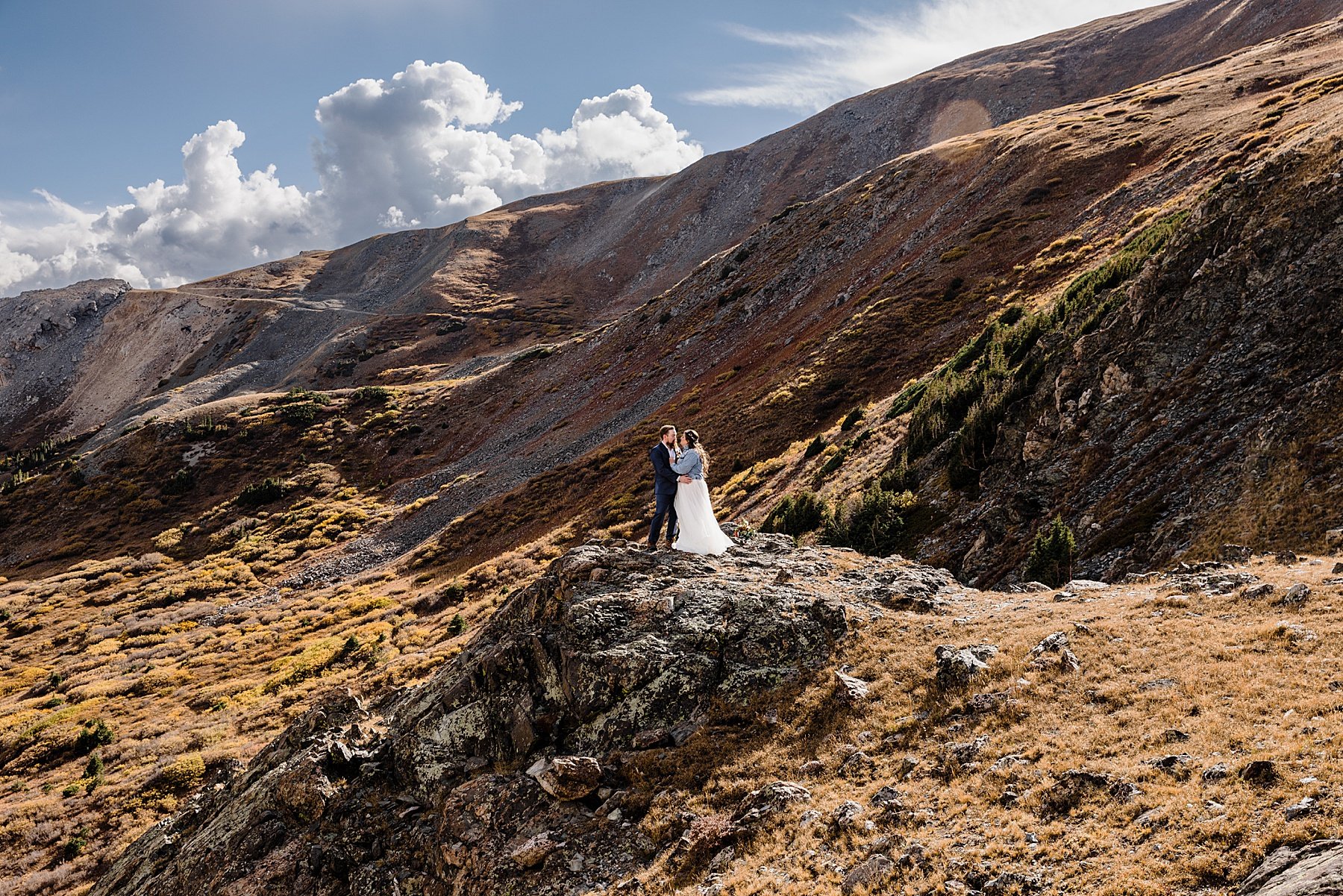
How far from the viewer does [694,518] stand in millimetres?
14719

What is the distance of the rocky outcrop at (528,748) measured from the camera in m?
9.58

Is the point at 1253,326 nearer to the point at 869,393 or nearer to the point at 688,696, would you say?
the point at 688,696

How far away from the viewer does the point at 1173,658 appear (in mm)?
8727

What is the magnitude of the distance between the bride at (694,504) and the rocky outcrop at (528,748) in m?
0.73

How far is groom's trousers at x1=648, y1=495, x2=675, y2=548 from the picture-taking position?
14894 mm

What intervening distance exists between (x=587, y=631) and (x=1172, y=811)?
867 centimetres

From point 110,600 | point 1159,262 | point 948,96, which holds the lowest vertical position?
point 110,600

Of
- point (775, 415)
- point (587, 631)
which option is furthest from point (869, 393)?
point (587, 631)

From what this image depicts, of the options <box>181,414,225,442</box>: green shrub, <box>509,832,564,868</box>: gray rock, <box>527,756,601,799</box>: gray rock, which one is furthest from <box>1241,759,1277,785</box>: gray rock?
<box>181,414,225,442</box>: green shrub

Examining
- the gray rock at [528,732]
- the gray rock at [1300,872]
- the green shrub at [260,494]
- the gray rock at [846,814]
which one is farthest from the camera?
the green shrub at [260,494]

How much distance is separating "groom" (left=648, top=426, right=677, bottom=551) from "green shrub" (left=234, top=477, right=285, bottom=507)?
61.2 metres

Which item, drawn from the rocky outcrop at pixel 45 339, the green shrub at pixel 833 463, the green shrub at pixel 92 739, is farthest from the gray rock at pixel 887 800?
the rocky outcrop at pixel 45 339

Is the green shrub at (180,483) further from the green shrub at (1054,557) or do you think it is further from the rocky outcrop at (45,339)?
the green shrub at (1054,557)

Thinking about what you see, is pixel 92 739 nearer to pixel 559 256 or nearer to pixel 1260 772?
pixel 1260 772
